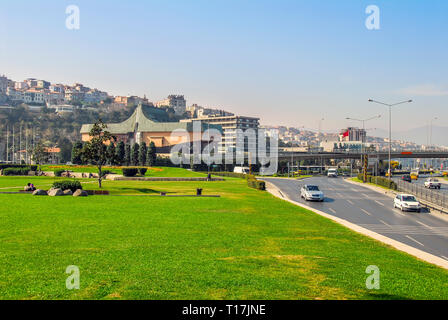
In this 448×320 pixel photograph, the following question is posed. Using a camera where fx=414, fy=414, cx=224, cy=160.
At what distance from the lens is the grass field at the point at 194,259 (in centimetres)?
997

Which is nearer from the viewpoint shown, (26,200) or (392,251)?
(392,251)

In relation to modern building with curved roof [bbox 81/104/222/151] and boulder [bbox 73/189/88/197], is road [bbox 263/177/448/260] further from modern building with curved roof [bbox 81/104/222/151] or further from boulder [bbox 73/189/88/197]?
modern building with curved roof [bbox 81/104/222/151]

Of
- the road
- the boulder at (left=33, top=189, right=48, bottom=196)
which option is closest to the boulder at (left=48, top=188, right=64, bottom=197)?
the boulder at (left=33, top=189, right=48, bottom=196)

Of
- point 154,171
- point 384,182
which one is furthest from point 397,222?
point 154,171

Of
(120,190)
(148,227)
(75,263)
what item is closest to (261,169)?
(120,190)

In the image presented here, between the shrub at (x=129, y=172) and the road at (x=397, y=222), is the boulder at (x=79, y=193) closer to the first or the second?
the road at (x=397, y=222)

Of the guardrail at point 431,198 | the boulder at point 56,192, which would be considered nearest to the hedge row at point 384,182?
the guardrail at point 431,198

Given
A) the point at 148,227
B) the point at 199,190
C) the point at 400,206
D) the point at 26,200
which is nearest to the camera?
the point at 148,227

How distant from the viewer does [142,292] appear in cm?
955

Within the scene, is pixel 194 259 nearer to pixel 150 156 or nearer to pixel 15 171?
pixel 15 171

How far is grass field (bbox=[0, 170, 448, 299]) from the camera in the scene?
9.97 m

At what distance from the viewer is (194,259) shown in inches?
515
